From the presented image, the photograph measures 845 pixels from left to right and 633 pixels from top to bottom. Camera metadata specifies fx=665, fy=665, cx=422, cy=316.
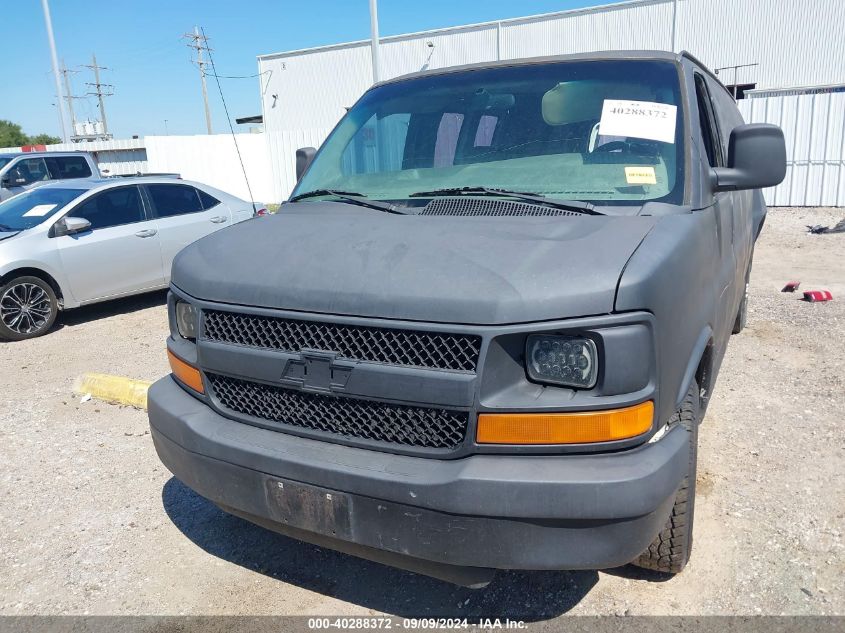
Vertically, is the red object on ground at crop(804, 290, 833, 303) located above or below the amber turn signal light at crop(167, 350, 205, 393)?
below

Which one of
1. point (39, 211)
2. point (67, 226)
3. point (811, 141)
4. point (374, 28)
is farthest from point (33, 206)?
point (811, 141)

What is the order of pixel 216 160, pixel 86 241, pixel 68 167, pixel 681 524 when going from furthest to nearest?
pixel 216 160 < pixel 68 167 < pixel 86 241 < pixel 681 524

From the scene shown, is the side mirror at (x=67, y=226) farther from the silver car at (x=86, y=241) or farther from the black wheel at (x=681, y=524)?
the black wheel at (x=681, y=524)

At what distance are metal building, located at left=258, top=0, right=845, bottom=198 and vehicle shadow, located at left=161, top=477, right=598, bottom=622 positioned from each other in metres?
20.6

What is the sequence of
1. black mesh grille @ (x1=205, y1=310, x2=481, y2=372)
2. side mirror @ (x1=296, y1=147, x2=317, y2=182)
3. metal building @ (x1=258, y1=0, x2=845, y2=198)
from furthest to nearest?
metal building @ (x1=258, y1=0, x2=845, y2=198) < side mirror @ (x1=296, y1=147, x2=317, y2=182) < black mesh grille @ (x1=205, y1=310, x2=481, y2=372)

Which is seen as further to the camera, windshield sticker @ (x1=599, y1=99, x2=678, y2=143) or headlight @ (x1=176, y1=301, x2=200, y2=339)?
windshield sticker @ (x1=599, y1=99, x2=678, y2=143)

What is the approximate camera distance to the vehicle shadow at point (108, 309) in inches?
325

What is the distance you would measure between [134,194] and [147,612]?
6742 millimetres

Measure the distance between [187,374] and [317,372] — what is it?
80cm

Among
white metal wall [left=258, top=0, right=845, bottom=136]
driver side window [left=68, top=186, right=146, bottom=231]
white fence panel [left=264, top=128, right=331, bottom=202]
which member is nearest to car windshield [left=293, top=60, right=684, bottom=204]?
driver side window [left=68, top=186, right=146, bottom=231]

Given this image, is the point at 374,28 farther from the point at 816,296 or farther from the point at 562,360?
the point at 562,360

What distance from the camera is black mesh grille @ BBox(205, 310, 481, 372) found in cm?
214

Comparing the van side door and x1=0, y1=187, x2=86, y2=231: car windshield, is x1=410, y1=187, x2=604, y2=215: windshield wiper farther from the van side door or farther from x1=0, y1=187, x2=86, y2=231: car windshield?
x1=0, y1=187, x2=86, y2=231: car windshield

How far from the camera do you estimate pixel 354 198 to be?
3.27 metres
